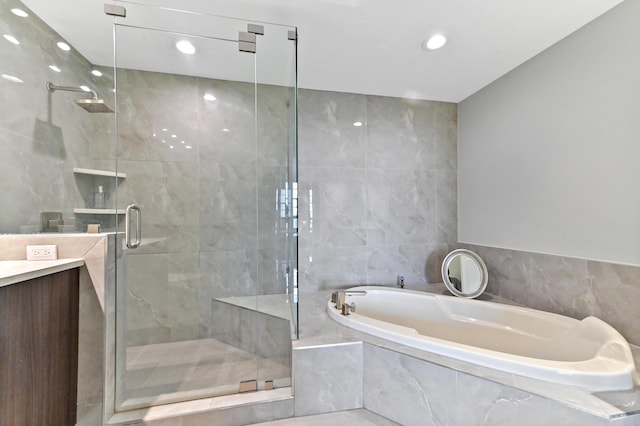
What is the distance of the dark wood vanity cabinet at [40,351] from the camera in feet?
3.22

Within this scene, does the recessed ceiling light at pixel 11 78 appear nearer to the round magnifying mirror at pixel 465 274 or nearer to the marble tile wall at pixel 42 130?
the marble tile wall at pixel 42 130

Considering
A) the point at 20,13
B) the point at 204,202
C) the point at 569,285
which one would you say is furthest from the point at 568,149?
the point at 20,13

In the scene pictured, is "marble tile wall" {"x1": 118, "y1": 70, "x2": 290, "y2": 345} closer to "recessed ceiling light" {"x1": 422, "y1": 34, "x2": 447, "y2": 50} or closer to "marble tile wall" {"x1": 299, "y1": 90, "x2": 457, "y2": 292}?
"marble tile wall" {"x1": 299, "y1": 90, "x2": 457, "y2": 292}

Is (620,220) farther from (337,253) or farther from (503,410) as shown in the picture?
(337,253)

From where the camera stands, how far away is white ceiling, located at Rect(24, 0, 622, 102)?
1.45m

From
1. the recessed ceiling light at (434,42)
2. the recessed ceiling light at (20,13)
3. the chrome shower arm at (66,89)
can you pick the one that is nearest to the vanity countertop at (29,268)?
the chrome shower arm at (66,89)

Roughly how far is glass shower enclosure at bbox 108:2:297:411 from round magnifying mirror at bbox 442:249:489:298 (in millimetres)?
1459

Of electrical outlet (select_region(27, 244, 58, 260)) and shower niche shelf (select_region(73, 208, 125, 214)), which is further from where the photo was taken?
shower niche shelf (select_region(73, 208, 125, 214))

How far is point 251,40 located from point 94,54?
116 centimetres

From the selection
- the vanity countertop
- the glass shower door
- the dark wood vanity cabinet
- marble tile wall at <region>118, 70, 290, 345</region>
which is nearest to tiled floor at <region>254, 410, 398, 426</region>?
the glass shower door

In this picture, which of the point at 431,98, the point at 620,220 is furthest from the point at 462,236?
the point at 431,98

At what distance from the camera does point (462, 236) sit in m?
2.66

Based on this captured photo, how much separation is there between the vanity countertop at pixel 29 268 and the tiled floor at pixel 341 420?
1.29 m

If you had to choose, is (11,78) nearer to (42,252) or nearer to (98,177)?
(98,177)
